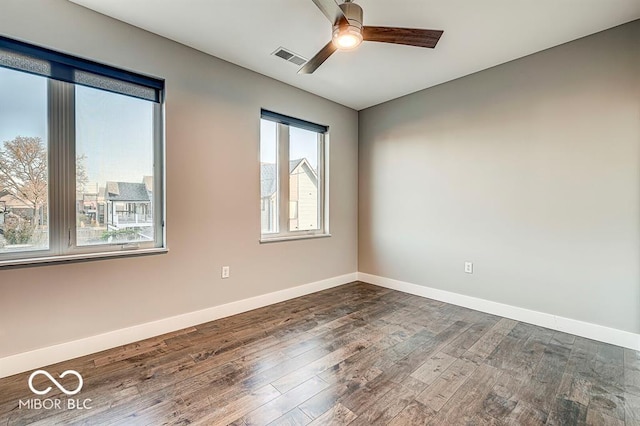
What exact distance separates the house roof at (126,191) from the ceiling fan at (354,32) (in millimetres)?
1843

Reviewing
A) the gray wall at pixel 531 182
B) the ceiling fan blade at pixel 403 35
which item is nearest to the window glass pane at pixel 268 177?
the gray wall at pixel 531 182

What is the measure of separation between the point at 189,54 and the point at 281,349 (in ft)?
8.95

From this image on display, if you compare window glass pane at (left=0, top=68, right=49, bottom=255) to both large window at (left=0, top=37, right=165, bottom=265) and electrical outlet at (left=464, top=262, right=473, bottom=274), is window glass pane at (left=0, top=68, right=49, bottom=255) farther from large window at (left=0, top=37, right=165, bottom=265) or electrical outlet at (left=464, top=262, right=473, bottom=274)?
electrical outlet at (left=464, top=262, right=473, bottom=274)

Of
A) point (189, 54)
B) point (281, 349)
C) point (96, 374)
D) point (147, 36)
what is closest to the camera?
point (96, 374)

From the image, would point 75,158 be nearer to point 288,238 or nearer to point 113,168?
point 113,168

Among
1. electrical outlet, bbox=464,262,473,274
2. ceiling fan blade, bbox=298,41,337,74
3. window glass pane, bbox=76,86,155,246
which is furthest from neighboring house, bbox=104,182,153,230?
electrical outlet, bbox=464,262,473,274

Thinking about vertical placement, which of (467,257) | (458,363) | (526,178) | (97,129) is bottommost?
(458,363)

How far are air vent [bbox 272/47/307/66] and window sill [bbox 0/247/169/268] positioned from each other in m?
2.09

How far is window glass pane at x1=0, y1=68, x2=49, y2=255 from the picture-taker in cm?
199

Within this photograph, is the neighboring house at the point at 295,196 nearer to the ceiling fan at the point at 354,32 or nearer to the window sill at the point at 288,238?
the window sill at the point at 288,238

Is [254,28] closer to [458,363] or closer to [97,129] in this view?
[97,129]

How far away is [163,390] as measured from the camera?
1809 millimetres

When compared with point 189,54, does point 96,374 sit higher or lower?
lower

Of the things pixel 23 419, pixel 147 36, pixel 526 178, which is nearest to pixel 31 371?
pixel 23 419
